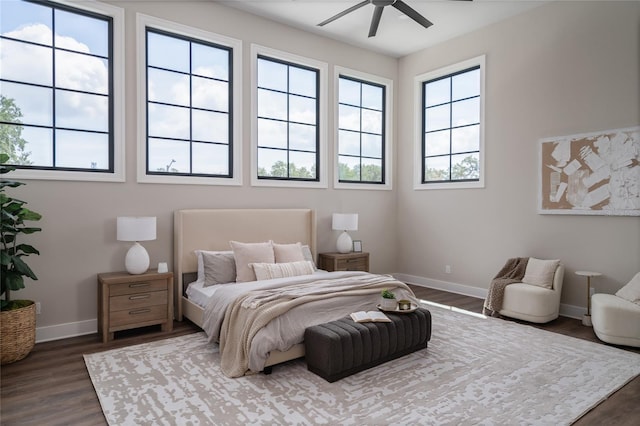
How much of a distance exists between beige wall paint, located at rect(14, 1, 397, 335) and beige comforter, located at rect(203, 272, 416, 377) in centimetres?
136

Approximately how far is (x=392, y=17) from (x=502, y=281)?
357 centimetres

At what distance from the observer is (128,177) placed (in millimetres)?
4309

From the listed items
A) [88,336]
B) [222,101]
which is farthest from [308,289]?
[222,101]

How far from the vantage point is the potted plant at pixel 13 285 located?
3.23 meters

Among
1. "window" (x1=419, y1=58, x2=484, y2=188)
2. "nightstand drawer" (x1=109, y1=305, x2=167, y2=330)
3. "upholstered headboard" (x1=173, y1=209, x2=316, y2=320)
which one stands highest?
"window" (x1=419, y1=58, x2=484, y2=188)

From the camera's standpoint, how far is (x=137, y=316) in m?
3.93

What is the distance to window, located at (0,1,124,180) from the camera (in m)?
3.77

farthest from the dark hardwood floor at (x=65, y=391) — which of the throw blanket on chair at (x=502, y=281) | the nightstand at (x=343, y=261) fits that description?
the nightstand at (x=343, y=261)

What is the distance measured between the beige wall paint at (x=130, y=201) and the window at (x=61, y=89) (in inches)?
5.7

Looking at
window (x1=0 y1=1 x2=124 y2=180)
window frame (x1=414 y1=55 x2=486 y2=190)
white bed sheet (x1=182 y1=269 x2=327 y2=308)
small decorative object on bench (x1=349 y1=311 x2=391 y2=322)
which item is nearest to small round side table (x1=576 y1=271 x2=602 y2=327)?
window frame (x1=414 y1=55 x2=486 y2=190)

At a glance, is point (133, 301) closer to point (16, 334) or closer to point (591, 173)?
point (16, 334)

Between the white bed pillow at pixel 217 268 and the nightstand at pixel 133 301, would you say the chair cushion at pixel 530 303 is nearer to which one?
the white bed pillow at pixel 217 268

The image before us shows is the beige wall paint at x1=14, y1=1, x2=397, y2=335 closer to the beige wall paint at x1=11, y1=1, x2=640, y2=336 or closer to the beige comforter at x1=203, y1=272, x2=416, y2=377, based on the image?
the beige wall paint at x1=11, y1=1, x2=640, y2=336

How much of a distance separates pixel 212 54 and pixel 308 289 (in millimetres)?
3178
